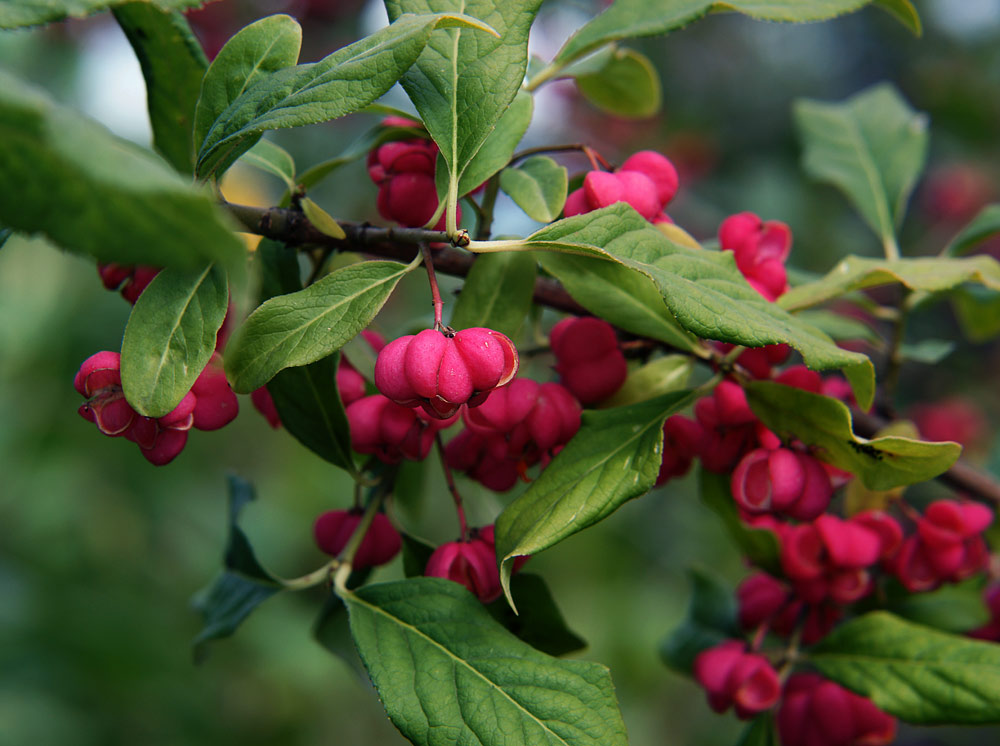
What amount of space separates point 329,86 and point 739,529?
774 millimetres

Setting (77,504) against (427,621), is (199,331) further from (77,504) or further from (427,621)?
(77,504)

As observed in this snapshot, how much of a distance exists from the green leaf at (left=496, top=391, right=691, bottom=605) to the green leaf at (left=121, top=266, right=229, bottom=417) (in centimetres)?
32

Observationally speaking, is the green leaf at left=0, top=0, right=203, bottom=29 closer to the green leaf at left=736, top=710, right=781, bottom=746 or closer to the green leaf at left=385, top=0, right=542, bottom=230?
the green leaf at left=385, top=0, right=542, bottom=230

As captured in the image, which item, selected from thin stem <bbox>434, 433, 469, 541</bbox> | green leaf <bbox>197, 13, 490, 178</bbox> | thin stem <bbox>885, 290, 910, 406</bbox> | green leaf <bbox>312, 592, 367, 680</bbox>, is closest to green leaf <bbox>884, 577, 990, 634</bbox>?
thin stem <bbox>885, 290, 910, 406</bbox>

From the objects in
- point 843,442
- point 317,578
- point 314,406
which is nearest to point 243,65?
point 314,406

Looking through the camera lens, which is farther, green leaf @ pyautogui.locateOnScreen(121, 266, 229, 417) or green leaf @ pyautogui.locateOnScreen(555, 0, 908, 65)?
green leaf @ pyautogui.locateOnScreen(555, 0, 908, 65)

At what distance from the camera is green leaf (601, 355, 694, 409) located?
0.98m

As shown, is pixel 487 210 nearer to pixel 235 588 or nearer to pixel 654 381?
pixel 654 381

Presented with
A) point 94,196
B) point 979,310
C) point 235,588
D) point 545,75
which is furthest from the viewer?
point 979,310

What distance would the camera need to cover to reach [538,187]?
87 centimetres

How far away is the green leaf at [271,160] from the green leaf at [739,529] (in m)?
0.64

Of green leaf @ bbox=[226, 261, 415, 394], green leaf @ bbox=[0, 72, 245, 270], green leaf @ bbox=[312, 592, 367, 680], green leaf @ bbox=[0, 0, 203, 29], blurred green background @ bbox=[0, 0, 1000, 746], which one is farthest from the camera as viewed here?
blurred green background @ bbox=[0, 0, 1000, 746]

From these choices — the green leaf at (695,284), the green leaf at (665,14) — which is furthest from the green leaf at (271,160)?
the green leaf at (665,14)

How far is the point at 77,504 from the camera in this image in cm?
278
